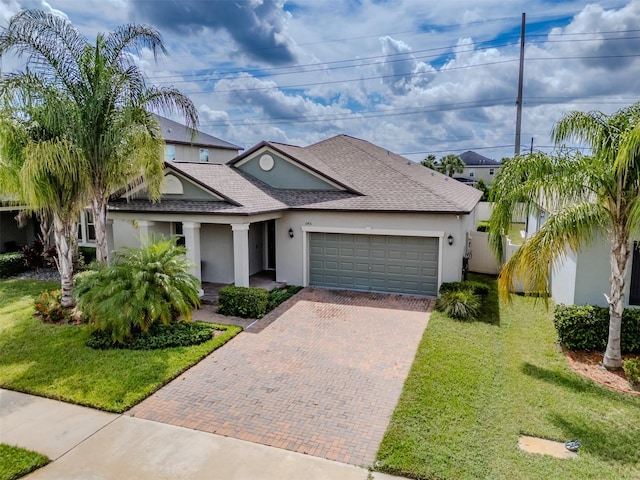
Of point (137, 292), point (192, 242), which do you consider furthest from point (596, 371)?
point (192, 242)

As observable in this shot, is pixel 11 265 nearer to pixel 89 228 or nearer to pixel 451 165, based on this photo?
pixel 89 228

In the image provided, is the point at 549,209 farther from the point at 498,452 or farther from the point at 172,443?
the point at 172,443

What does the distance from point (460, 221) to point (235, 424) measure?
10111 millimetres

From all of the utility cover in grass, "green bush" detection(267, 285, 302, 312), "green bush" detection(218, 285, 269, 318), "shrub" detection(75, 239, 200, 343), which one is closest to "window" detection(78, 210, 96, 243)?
"shrub" detection(75, 239, 200, 343)

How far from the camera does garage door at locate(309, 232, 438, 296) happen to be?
49.3ft


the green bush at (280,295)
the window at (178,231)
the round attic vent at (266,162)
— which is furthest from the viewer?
the round attic vent at (266,162)

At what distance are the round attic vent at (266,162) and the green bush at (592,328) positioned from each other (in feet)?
39.5

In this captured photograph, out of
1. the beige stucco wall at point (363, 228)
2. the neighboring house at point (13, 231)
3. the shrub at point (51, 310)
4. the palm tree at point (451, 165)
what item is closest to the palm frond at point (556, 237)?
the beige stucco wall at point (363, 228)

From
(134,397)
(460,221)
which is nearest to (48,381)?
(134,397)

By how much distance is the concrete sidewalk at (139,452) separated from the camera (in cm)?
604

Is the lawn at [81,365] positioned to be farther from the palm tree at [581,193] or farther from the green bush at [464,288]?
the palm tree at [581,193]

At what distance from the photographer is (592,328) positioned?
1003cm

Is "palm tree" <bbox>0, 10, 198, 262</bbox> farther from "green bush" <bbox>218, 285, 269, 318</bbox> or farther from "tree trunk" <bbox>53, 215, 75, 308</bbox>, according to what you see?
"green bush" <bbox>218, 285, 269, 318</bbox>

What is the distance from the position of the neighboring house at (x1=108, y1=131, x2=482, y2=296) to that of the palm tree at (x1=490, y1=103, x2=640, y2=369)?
4989 mm
